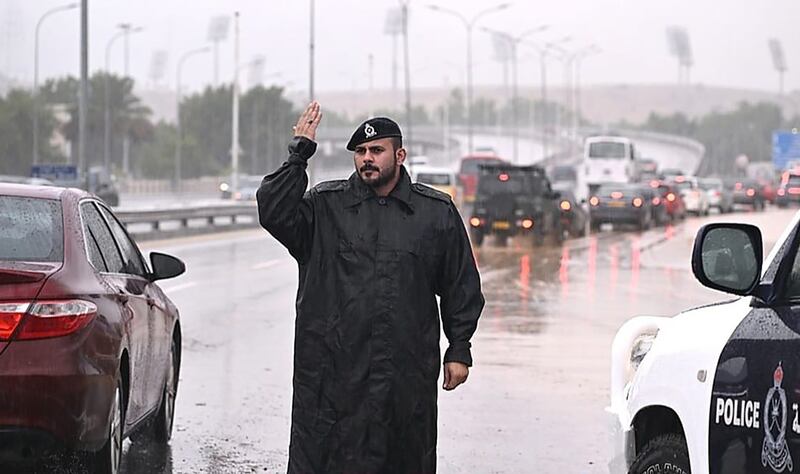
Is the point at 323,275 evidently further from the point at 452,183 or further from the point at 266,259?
the point at 452,183

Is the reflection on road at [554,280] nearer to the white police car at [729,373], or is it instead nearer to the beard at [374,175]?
the beard at [374,175]

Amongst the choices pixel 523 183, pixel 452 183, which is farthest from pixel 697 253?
pixel 452 183

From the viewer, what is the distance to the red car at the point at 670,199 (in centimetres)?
5969

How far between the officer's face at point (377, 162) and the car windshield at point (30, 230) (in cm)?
196

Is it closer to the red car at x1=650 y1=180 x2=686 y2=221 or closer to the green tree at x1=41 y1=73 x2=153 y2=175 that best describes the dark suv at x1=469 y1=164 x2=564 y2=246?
the red car at x1=650 y1=180 x2=686 y2=221

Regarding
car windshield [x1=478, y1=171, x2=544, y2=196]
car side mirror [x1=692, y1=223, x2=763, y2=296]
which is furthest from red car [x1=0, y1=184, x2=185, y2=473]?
car windshield [x1=478, y1=171, x2=544, y2=196]

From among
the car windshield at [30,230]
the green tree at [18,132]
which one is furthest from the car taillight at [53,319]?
the green tree at [18,132]

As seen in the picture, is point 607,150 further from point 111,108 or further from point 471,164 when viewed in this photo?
point 111,108

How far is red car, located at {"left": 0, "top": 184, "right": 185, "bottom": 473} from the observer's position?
23.2 feet

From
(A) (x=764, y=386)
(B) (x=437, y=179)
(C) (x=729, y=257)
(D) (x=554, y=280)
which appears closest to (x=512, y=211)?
(D) (x=554, y=280)

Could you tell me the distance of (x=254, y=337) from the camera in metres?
17.4

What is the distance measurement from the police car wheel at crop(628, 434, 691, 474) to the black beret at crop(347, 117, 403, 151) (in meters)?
1.47

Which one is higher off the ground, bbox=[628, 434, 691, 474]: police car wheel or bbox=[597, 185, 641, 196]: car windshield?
bbox=[597, 185, 641, 196]: car windshield

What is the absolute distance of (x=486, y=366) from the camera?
49.2ft
